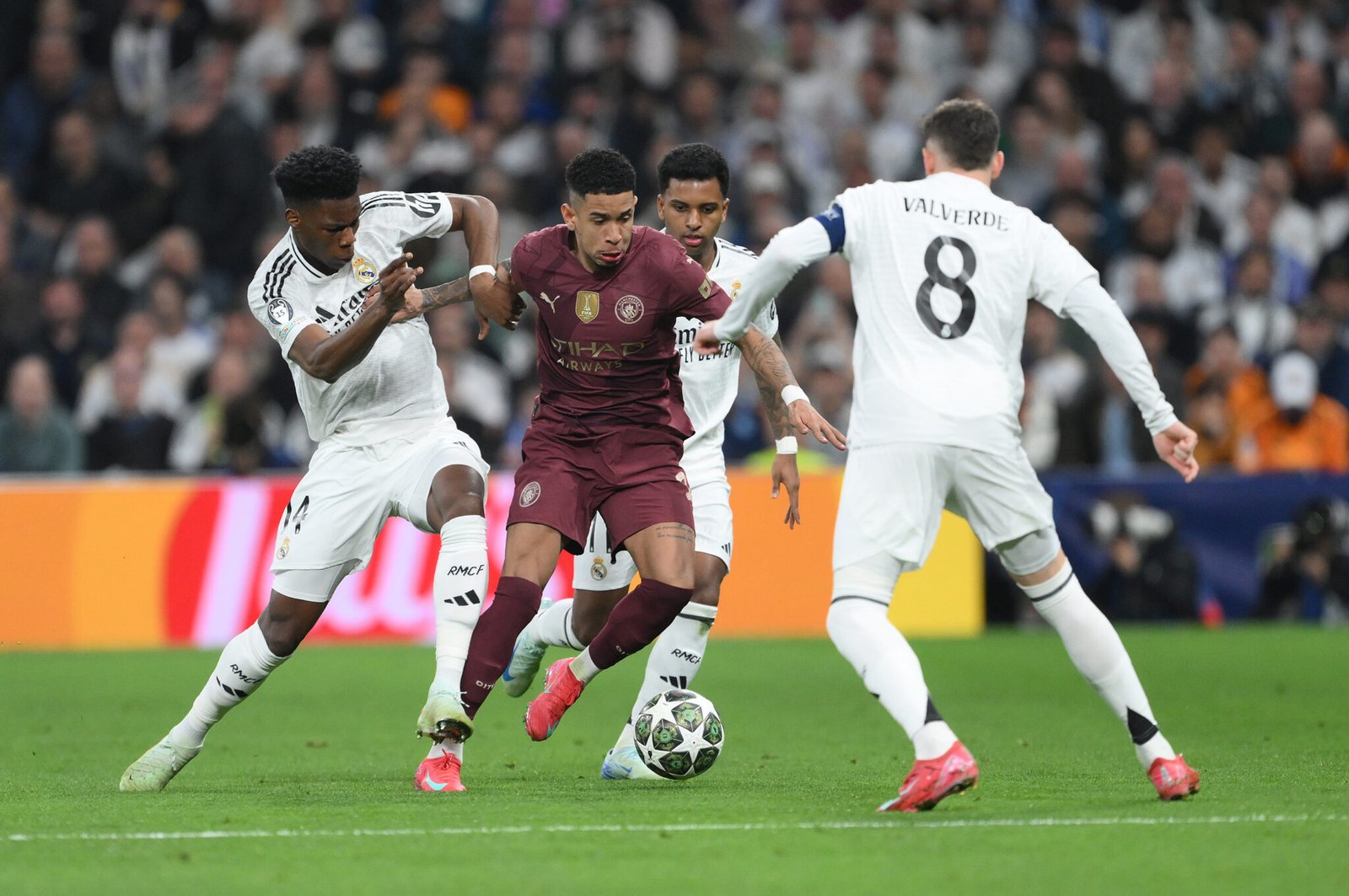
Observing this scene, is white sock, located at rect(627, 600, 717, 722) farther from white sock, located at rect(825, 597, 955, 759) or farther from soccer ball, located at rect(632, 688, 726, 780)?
white sock, located at rect(825, 597, 955, 759)

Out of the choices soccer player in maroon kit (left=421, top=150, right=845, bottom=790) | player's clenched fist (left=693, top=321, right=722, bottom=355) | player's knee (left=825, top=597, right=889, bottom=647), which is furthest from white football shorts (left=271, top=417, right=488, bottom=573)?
player's knee (left=825, top=597, right=889, bottom=647)

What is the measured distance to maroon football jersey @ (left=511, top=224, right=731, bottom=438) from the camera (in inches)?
287

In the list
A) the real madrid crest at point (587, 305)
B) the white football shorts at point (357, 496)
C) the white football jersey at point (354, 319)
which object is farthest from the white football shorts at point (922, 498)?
the white football jersey at point (354, 319)

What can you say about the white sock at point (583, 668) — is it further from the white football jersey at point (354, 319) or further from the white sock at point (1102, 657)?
the white sock at point (1102, 657)

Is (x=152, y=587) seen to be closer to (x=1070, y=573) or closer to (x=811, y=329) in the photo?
(x=811, y=329)

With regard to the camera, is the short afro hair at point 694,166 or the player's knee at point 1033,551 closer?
the player's knee at point 1033,551

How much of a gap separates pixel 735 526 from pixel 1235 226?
19.7ft

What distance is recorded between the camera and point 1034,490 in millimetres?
6406

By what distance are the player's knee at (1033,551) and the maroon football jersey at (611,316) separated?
1518 millimetres

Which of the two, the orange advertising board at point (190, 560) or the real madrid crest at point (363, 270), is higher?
the real madrid crest at point (363, 270)

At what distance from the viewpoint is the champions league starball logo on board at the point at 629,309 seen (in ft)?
23.9

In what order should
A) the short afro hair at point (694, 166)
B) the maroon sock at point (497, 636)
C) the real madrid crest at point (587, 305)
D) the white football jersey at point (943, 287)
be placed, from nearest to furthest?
the white football jersey at point (943, 287)
the maroon sock at point (497, 636)
the real madrid crest at point (587, 305)
the short afro hair at point (694, 166)

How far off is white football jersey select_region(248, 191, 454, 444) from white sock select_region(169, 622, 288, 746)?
88cm

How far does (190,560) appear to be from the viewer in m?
14.3
